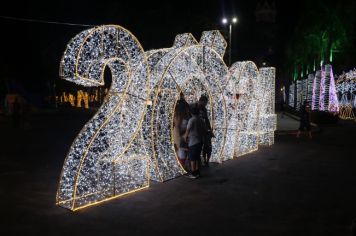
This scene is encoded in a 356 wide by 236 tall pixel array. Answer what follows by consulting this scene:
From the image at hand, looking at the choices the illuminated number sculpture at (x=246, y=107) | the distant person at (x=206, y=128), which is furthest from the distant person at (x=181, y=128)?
the illuminated number sculpture at (x=246, y=107)

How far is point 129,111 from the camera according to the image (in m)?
7.61

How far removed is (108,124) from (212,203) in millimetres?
2312

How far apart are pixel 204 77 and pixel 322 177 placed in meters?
3.58

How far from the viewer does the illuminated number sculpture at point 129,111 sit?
6.71m

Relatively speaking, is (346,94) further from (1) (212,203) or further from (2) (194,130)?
(1) (212,203)

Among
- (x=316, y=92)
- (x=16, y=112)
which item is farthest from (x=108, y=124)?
(x=316, y=92)

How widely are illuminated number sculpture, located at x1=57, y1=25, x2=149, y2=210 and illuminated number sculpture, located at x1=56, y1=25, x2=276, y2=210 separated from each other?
2 cm

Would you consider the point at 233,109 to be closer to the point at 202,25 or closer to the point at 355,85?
the point at 202,25

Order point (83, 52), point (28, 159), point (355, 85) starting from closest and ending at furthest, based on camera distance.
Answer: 1. point (83, 52)
2. point (28, 159)
3. point (355, 85)

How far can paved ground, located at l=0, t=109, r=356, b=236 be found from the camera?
5703mm

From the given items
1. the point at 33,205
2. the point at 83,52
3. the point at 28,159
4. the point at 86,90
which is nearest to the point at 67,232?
the point at 33,205

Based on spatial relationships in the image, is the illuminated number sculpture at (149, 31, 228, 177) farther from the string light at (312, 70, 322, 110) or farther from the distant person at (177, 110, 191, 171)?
the string light at (312, 70, 322, 110)

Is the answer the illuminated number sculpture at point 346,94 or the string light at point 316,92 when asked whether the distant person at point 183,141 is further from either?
the illuminated number sculpture at point 346,94

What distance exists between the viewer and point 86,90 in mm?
62250
